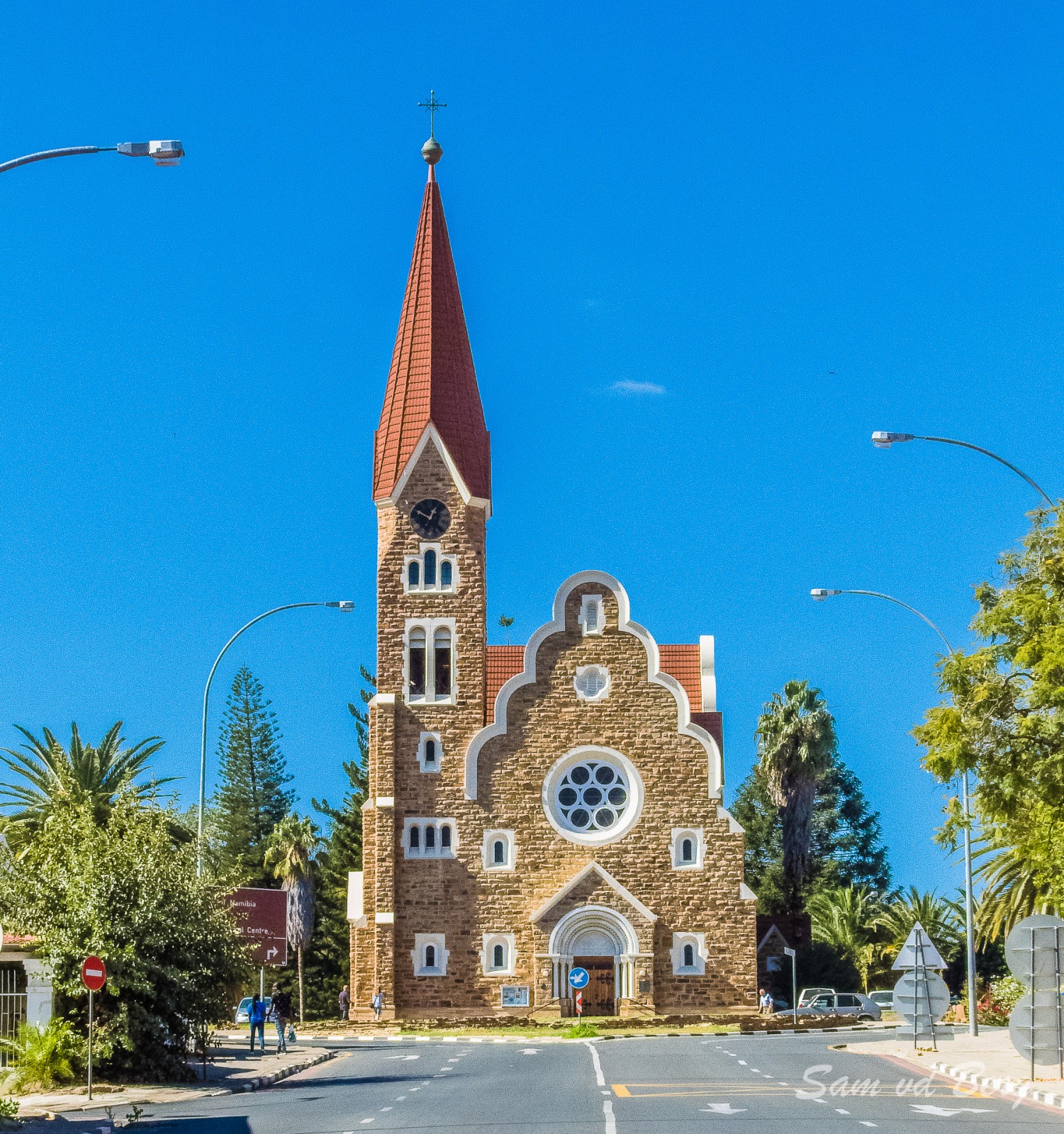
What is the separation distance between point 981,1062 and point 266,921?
18.1 meters

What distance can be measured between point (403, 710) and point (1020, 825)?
28170 millimetres

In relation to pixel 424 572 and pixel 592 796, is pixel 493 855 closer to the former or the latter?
pixel 592 796

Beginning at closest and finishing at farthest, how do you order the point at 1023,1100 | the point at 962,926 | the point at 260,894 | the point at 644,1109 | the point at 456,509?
1. the point at 644,1109
2. the point at 1023,1100
3. the point at 260,894
4. the point at 456,509
5. the point at 962,926

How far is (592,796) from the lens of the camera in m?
53.1

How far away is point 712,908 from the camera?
5225 centimetres

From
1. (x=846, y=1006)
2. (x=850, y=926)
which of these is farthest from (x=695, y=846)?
(x=850, y=926)

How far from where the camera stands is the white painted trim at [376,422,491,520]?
54938 mm

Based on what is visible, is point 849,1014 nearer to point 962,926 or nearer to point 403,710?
point 962,926

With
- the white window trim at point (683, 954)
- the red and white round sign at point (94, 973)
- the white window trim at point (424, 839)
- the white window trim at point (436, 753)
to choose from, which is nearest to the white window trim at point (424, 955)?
the white window trim at point (424, 839)

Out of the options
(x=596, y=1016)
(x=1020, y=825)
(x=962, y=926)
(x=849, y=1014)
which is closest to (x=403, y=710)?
(x=596, y=1016)

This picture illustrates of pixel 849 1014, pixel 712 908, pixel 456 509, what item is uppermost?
pixel 456 509

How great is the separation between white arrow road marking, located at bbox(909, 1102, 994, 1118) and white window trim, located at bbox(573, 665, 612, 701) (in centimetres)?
3217

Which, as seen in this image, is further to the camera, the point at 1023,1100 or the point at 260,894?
the point at 260,894

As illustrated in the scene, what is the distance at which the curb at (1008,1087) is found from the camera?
845 inches
